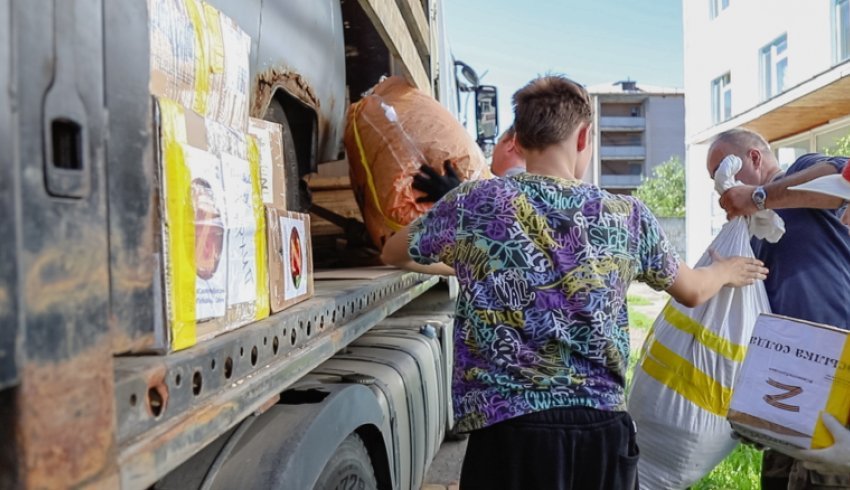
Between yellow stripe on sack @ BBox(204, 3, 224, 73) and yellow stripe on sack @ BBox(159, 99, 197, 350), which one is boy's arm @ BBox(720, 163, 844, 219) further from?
yellow stripe on sack @ BBox(159, 99, 197, 350)

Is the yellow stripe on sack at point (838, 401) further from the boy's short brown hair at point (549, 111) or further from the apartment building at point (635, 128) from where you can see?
the apartment building at point (635, 128)

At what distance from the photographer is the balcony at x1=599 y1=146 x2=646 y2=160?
5475 cm

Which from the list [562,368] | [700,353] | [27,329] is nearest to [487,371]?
[562,368]

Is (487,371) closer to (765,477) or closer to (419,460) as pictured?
(419,460)

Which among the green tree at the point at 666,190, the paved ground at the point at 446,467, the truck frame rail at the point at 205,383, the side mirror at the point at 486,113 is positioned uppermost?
the green tree at the point at 666,190

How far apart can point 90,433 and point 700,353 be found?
2.28m

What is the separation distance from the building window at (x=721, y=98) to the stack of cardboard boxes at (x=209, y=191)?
55.9 feet

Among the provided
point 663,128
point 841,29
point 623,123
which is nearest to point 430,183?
point 841,29

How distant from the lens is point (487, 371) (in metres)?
1.79

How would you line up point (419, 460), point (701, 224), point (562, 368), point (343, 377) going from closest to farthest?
point (562, 368)
point (343, 377)
point (419, 460)
point (701, 224)

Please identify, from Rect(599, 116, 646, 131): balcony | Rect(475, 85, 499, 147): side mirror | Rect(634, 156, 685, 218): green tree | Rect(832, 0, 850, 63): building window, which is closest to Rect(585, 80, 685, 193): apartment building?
Rect(599, 116, 646, 131): balcony

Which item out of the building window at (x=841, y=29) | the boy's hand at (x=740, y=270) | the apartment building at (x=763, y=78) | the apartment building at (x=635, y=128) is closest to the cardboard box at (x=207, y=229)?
the boy's hand at (x=740, y=270)

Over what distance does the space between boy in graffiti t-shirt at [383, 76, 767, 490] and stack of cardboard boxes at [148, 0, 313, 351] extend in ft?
1.79

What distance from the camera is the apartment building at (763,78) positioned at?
11.3 m
